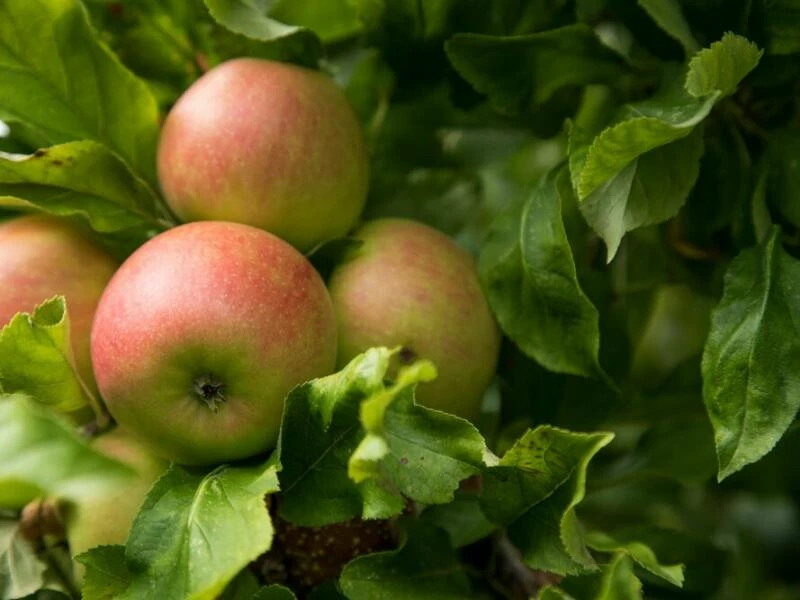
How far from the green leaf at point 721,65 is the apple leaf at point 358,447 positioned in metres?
0.20

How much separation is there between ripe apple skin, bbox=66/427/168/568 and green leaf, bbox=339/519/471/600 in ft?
0.37

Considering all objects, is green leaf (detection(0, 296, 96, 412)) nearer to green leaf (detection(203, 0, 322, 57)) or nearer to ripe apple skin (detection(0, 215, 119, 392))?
ripe apple skin (detection(0, 215, 119, 392))

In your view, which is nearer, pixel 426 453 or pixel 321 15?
pixel 426 453

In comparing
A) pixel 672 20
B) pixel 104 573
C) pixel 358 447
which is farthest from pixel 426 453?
pixel 672 20

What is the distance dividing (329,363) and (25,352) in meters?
0.15

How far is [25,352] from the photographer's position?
19.2 inches

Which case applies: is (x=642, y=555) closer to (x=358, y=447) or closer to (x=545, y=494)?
(x=545, y=494)

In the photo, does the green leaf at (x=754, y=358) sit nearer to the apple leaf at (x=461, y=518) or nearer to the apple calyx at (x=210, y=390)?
the apple leaf at (x=461, y=518)

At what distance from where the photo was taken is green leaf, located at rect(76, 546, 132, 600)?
471mm

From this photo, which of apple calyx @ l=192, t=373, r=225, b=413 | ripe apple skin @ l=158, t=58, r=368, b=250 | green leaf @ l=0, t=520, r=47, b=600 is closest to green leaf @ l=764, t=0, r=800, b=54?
ripe apple skin @ l=158, t=58, r=368, b=250

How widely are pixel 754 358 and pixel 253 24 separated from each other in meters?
0.33

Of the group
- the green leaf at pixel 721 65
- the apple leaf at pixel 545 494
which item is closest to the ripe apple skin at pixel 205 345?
the apple leaf at pixel 545 494

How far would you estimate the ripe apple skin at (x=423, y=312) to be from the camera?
0.56 meters

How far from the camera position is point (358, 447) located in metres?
0.45
